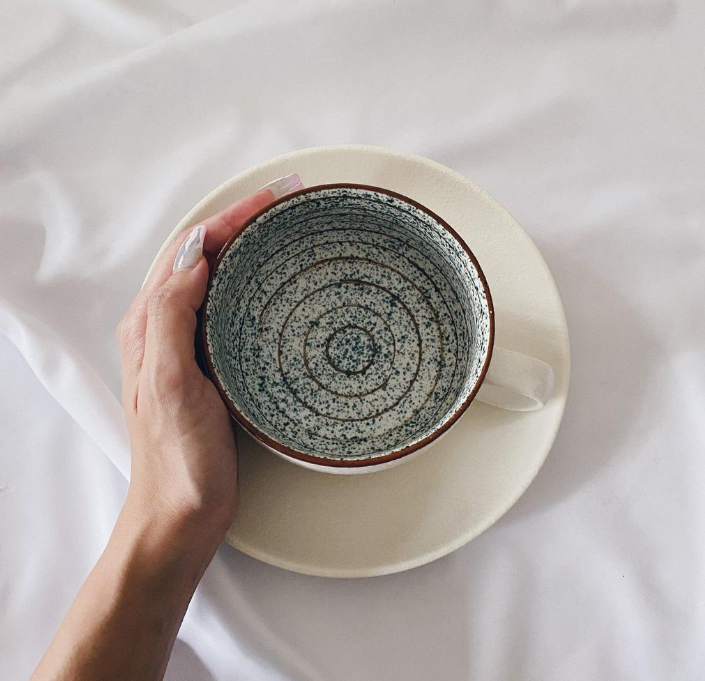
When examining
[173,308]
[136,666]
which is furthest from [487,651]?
[173,308]

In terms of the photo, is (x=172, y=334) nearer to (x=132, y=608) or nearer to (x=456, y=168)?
(x=132, y=608)

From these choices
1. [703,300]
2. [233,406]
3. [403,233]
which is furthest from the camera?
[703,300]

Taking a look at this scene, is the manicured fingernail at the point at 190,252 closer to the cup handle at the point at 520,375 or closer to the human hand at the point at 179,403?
the human hand at the point at 179,403

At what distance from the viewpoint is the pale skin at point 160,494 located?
585 millimetres

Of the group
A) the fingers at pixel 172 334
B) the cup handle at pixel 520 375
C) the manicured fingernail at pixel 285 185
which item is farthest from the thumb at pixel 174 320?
the cup handle at pixel 520 375

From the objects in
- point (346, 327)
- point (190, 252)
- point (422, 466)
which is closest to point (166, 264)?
point (190, 252)

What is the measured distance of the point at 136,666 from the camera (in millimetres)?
626

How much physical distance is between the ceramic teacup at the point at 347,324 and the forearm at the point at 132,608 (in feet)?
0.46

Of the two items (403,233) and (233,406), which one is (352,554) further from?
(403,233)

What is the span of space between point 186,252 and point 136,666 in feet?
1.20

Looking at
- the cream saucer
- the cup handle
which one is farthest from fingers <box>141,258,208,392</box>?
the cup handle

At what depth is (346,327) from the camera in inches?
27.5

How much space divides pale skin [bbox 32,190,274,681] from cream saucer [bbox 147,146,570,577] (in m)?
0.04

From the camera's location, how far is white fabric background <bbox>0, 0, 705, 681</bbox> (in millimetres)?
719
